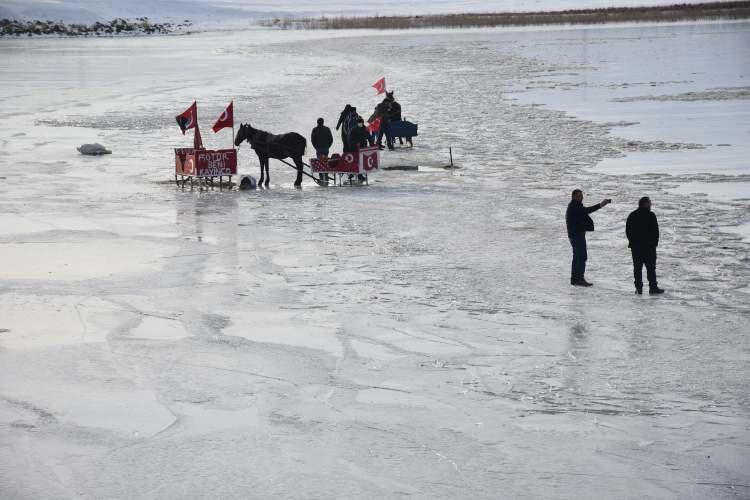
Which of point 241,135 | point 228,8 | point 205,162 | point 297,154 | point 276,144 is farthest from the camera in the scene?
point 228,8

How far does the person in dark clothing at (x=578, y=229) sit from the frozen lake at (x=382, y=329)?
27 centimetres

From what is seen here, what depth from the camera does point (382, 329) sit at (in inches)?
432

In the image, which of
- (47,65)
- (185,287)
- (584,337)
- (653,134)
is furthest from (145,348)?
(47,65)

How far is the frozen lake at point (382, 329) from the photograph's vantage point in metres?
7.69

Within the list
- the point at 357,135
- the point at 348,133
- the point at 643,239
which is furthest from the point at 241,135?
the point at 643,239

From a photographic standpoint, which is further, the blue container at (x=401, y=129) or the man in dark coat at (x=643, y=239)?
the blue container at (x=401, y=129)

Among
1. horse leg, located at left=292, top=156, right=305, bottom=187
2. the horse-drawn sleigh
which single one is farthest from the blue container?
horse leg, located at left=292, top=156, right=305, bottom=187

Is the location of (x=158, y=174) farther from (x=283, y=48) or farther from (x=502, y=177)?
(x=283, y=48)

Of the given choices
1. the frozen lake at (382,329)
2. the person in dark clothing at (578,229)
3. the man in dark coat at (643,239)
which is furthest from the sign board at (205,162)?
the man in dark coat at (643,239)

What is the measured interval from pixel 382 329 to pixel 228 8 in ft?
546

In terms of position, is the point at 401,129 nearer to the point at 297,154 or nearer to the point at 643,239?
the point at 297,154

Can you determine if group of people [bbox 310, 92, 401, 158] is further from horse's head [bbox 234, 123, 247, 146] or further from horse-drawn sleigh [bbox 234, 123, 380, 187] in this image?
horse's head [bbox 234, 123, 247, 146]

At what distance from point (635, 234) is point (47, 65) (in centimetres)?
5072

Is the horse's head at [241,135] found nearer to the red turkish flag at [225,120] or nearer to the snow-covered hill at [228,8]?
the red turkish flag at [225,120]
